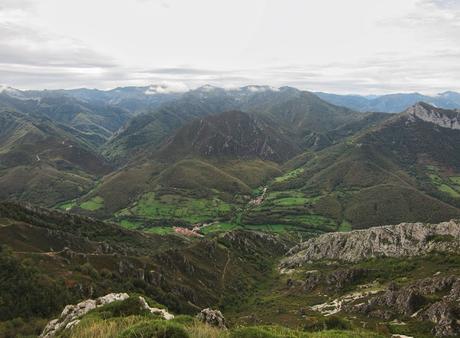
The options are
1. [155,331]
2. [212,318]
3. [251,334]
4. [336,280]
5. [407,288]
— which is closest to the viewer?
[155,331]

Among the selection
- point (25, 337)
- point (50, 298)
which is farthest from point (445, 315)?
point (50, 298)

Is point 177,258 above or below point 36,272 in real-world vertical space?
below

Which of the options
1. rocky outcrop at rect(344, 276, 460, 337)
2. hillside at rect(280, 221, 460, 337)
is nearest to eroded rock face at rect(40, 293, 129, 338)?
hillside at rect(280, 221, 460, 337)

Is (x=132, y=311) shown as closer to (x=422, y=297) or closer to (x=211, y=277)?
(x=422, y=297)

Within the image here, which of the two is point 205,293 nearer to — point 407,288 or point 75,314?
point 407,288

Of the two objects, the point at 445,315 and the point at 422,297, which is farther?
the point at 422,297

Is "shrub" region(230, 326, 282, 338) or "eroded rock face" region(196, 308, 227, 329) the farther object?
"eroded rock face" region(196, 308, 227, 329)

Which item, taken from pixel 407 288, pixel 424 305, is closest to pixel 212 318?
pixel 424 305

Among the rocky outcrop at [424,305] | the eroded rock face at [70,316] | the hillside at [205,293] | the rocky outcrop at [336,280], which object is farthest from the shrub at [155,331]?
the rocky outcrop at [336,280]

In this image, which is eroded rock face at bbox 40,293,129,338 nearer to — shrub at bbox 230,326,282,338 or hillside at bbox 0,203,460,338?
hillside at bbox 0,203,460,338
